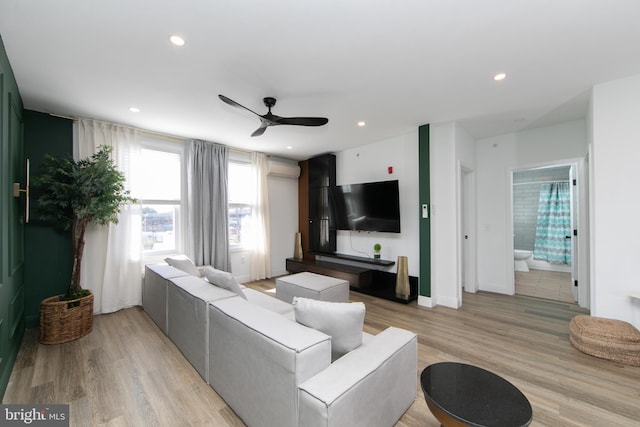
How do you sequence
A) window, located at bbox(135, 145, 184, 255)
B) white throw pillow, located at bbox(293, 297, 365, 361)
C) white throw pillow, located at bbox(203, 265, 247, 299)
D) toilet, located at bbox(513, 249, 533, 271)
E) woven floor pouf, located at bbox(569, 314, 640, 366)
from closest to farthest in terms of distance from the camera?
white throw pillow, located at bbox(293, 297, 365, 361) → woven floor pouf, located at bbox(569, 314, 640, 366) → white throw pillow, located at bbox(203, 265, 247, 299) → window, located at bbox(135, 145, 184, 255) → toilet, located at bbox(513, 249, 533, 271)

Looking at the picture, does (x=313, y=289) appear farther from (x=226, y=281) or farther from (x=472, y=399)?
(x=472, y=399)

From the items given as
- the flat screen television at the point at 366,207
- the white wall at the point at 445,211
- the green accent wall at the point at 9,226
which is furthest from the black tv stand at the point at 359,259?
the green accent wall at the point at 9,226

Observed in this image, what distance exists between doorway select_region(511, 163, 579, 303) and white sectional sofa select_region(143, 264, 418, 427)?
16.9 feet

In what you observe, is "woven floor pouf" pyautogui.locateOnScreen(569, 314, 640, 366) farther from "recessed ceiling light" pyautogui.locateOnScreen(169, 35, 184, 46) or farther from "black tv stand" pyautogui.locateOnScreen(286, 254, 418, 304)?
"recessed ceiling light" pyautogui.locateOnScreen(169, 35, 184, 46)

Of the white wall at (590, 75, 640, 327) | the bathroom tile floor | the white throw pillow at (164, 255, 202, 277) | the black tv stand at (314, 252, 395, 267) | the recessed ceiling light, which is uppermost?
the recessed ceiling light

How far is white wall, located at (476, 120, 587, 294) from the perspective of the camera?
3932 millimetres

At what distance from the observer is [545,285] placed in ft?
16.0

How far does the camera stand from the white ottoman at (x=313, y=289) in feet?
10.3

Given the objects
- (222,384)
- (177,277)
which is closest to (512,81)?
(222,384)

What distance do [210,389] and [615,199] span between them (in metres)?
4.09

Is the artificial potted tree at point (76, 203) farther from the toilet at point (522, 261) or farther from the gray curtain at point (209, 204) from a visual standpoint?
the toilet at point (522, 261)

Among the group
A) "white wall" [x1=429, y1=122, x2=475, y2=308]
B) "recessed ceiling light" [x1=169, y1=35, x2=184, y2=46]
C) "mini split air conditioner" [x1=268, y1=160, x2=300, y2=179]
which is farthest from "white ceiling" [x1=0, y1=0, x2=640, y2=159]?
"mini split air conditioner" [x1=268, y1=160, x2=300, y2=179]

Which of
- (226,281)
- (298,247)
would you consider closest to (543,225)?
(298,247)

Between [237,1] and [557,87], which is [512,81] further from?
[237,1]
